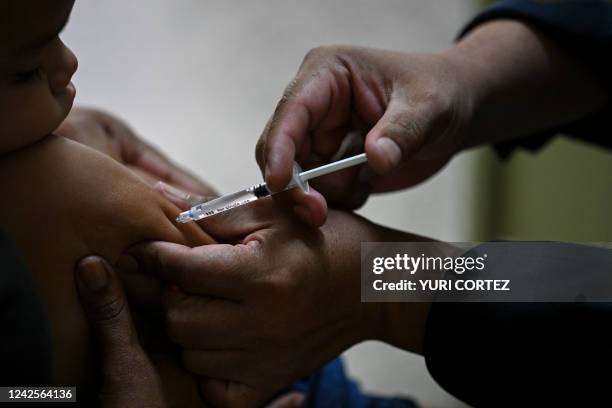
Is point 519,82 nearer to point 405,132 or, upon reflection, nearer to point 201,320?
point 405,132

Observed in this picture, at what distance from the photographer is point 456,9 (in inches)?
72.9

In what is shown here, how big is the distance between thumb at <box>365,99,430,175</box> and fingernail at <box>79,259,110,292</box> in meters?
0.30

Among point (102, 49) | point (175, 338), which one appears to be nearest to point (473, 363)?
point (175, 338)

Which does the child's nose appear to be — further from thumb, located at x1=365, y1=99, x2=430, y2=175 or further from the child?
thumb, located at x1=365, y1=99, x2=430, y2=175

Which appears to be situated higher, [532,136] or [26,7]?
[26,7]

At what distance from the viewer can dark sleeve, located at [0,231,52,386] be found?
526mm

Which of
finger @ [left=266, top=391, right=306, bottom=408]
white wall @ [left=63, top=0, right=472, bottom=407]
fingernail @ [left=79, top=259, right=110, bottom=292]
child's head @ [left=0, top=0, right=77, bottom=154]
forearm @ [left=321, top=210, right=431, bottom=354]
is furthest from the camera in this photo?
white wall @ [left=63, top=0, right=472, bottom=407]

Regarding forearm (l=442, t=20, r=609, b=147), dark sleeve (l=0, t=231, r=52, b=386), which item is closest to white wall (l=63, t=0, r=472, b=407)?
forearm (l=442, t=20, r=609, b=147)

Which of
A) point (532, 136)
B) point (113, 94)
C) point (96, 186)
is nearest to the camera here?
point (96, 186)

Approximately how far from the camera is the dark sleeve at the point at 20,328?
1.73ft

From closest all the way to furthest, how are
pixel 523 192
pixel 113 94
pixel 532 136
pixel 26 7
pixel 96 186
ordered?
pixel 26 7 → pixel 96 186 → pixel 532 136 → pixel 113 94 → pixel 523 192

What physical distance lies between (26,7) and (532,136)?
→ 894mm

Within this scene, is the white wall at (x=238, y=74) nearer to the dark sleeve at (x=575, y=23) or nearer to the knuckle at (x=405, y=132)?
the dark sleeve at (x=575, y=23)

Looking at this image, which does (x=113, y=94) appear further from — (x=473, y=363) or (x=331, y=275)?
(x=473, y=363)
